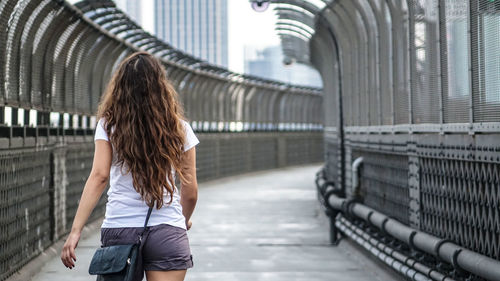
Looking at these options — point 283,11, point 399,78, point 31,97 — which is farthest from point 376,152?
point 283,11

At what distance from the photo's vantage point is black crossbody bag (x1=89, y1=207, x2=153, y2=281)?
3.50 m

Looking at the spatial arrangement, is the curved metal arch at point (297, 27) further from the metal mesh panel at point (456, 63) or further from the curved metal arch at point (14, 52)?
the metal mesh panel at point (456, 63)

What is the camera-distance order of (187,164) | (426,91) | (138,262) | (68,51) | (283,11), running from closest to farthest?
(138,262), (187,164), (426,91), (68,51), (283,11)

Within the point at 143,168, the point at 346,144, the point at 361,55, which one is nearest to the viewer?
the point at 143,168

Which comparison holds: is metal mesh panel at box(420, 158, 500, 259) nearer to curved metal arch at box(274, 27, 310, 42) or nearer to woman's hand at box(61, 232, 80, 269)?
woman's hand at box(61, 232, 80, 269)

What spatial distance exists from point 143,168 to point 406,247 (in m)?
5.52

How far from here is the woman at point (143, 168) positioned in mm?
3570

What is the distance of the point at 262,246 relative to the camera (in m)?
12.0

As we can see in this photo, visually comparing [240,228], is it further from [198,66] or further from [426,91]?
[198,66]

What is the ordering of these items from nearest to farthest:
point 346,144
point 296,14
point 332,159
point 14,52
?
point 14,52 < point 346,144 < point 296,14 < point 332,159

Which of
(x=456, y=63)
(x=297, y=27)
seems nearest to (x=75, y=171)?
(x=297, y=27)

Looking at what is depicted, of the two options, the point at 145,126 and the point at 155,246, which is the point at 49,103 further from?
the point at 155,246

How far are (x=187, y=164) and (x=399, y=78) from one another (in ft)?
18.9

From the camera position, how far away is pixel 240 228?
567 inches
